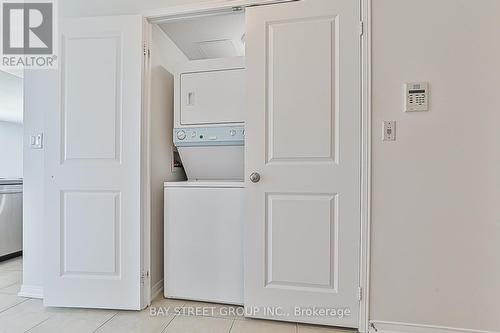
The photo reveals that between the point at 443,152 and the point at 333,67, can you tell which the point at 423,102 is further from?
the point at 333,67

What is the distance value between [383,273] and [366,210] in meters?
0.38

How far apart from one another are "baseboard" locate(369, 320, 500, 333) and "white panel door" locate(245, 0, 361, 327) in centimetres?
12

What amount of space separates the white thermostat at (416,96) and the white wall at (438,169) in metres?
0.04

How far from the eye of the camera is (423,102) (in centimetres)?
160

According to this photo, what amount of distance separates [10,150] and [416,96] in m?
8.25

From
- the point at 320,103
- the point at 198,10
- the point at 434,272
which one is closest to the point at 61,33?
the point at 198,10

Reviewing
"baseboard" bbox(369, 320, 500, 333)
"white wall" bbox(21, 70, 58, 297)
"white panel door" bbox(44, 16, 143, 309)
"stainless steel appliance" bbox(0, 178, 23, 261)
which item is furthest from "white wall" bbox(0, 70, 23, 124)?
"baseboard" bbox(369, 320, 500, 333)

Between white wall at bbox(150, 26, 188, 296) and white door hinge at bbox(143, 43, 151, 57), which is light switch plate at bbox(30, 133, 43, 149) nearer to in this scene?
white wall at bbox(150, 26, 188, 296)

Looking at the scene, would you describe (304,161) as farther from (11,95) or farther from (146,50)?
(11,95)

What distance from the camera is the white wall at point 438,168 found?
154 cm

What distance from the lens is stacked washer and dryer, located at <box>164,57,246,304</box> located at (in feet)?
6.53

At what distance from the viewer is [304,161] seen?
1.76m

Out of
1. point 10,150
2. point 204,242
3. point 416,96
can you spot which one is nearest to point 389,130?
point 416,96

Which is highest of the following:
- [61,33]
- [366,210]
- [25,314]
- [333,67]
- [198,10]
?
[198,10]
